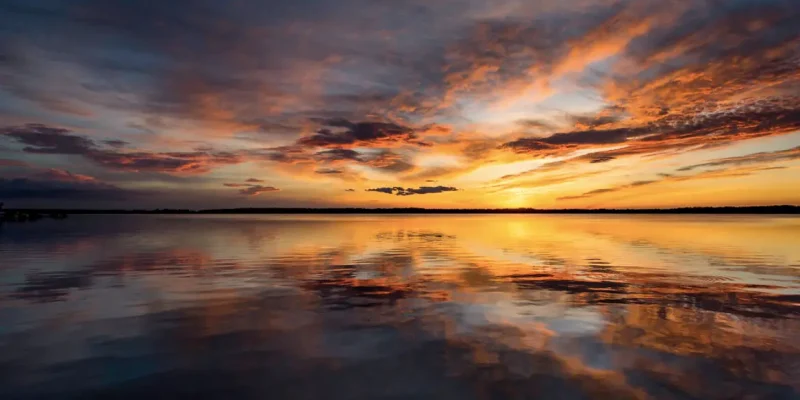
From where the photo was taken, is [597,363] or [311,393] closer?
[311,393]

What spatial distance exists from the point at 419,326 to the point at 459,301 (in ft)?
14.4

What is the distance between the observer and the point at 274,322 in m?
15.6

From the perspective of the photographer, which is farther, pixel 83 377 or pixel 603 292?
pixel 603 292

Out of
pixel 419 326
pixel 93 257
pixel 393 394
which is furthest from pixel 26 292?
pixel 393 394

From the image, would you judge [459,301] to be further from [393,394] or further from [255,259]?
[255,259]

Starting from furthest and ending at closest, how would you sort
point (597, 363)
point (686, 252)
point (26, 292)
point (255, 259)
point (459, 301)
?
point (686, 252)
point (255, 259)
point (26, 292)
point (459, 301)
point (597, 363)

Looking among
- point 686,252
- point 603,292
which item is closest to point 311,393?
point 603,292

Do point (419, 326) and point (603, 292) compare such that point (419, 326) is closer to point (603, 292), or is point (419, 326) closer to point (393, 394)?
point (393, 394)

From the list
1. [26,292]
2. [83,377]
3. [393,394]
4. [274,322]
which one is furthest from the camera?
[26,292]

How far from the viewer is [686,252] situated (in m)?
40.9

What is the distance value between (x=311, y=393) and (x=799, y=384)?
34.9ft

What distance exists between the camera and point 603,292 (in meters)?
21.1

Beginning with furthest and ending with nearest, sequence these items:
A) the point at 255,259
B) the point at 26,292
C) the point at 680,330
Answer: the point at 255,259, the point at 26,292, the point at 680,330

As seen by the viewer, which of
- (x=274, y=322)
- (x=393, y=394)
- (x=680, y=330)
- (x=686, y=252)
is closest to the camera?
(x=393, y=394)
